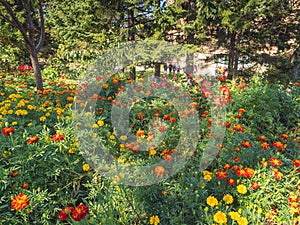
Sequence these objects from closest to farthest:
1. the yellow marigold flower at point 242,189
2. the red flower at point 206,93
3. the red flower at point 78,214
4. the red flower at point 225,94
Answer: the red flower at point 78,214
the yellow marigold flower at point 242,189
the red flower at point 225,94
the red flower at point 206,93

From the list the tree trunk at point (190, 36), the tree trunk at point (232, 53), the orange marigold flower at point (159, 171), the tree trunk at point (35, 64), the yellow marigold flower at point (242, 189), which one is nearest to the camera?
the yellow marigold flower at point (242, 189)

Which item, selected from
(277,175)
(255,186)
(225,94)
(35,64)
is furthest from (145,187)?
(35,64)

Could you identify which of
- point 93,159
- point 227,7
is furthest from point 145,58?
Answer: point 93,159

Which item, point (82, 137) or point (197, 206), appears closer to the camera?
point (197, 206)

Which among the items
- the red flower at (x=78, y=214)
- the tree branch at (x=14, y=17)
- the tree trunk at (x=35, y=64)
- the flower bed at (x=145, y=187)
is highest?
the tree branch at (x=14, y=17)

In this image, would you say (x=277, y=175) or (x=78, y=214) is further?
(x=277, y=175)

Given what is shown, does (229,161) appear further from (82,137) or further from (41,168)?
(41,168)

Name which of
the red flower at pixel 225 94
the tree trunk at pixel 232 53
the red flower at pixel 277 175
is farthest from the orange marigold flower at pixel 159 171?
the tree trunk at pixel 232 53

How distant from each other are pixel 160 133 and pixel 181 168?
1.59 feet

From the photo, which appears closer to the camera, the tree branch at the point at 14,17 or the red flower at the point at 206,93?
the tree branch at the point at 14,17

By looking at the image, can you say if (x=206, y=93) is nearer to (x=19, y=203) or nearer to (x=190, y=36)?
(x=19, y=203)

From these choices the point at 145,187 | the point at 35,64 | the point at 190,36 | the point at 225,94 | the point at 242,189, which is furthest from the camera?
the point at 190,36

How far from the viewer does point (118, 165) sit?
6.11 ft

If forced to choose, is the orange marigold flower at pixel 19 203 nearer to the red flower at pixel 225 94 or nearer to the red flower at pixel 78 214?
the red flower at pixel 78 214
